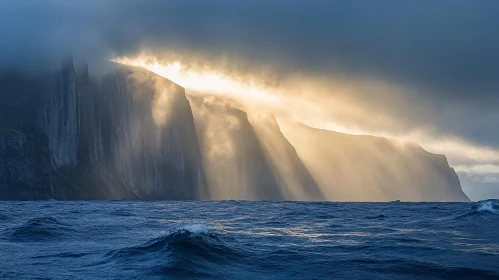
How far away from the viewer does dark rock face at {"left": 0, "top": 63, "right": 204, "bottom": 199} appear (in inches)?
4919

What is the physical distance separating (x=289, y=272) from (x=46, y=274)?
7.73 meters

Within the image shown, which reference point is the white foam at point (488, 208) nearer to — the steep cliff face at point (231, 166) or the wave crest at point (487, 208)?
the wave crest at point (487, 208)

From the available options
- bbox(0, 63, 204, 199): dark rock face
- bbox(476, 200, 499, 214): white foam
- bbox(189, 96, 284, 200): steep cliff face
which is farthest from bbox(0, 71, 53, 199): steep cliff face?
bbox(476, 200, 499, 214): white foam

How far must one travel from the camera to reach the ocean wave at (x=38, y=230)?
1005 inches

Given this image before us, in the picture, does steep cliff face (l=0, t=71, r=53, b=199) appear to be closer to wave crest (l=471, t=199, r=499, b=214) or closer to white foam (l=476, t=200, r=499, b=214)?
wave crest (l=471, t=199, r=499, b=214)

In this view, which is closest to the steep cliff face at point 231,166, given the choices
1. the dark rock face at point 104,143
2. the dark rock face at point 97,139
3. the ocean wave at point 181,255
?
the dark rock face at point 104,143

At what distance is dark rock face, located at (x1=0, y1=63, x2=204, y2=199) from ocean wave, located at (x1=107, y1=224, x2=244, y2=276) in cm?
11016

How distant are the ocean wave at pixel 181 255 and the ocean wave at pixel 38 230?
7.35 metres

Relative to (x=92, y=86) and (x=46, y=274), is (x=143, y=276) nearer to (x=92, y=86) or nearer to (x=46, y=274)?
(x=46, y=274)

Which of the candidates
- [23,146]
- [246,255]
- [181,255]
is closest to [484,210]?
[246,255]

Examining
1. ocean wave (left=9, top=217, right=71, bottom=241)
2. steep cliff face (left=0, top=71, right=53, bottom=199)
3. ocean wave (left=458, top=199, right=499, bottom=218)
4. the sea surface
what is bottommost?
the sea surface

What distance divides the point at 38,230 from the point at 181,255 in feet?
41.0

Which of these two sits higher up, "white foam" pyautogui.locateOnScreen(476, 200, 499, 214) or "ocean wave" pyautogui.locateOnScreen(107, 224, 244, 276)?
"white foam" pyautogui.locateOnScreen(476, 200, 499, 214)

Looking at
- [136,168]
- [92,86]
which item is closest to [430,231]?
[136,168]
